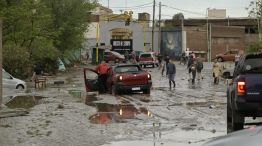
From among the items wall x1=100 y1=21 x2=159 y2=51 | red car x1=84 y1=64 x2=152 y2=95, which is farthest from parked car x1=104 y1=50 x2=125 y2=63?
red car x1=84 y1=64 x2=152 y2=95

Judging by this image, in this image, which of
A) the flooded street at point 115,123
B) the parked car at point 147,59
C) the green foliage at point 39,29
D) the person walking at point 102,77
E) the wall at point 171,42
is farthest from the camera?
the wall at point 171,42

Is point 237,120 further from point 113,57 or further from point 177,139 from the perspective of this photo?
point 113,57

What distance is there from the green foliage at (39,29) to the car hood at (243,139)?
3173cm

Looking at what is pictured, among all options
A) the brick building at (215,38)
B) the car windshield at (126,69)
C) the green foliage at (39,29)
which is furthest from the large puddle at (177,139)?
the brick building at (215,38)

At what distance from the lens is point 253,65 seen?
12078 millimetres

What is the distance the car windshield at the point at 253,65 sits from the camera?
11.9 m

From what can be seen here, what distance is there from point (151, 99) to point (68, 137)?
11.1m

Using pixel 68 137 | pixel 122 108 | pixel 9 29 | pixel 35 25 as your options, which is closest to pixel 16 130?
pixel 68 137

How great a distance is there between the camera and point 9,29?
130 ft

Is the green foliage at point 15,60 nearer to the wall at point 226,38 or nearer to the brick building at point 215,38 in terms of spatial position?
the brick building at point 215,38

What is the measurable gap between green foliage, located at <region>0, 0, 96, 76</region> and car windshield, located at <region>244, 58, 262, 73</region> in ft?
85.5

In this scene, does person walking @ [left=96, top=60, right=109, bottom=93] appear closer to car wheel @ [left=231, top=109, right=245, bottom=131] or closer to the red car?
the red car

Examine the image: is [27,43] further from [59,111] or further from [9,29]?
[59,111]

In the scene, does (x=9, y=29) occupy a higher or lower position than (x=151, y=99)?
higher
